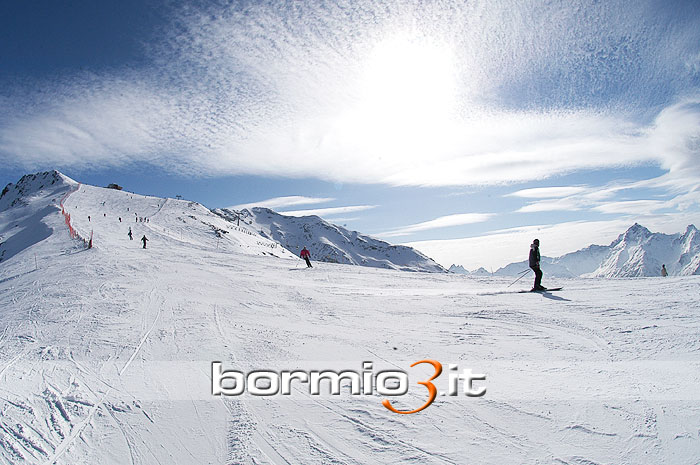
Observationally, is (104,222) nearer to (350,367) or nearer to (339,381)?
(350,367)

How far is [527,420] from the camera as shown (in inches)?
181

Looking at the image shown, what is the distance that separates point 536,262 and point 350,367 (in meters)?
9.85

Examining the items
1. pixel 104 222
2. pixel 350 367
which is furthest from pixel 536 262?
pixel 104 222

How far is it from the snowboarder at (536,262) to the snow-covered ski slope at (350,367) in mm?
1216

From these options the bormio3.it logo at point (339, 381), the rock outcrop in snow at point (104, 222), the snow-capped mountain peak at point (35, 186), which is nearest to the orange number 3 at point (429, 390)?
the bormio3.it logo at point (339, 381)

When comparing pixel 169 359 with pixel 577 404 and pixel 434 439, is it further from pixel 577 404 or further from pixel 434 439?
pixel 577 404

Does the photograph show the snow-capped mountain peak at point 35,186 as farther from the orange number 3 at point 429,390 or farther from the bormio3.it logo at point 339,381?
the orange number 3 at point 429,390

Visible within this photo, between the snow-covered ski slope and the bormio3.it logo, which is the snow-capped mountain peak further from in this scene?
the bormio3.it logo

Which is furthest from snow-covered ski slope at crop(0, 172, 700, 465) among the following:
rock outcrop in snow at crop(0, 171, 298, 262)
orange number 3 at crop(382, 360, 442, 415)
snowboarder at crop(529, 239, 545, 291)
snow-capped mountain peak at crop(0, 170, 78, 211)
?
snow-capped mountain peak at crop(0, 170, 78, 211)

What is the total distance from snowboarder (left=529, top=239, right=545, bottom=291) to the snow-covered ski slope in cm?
122

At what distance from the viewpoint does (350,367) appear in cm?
655

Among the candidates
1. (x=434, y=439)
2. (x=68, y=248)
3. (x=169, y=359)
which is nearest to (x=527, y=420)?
(x=434, y=439)

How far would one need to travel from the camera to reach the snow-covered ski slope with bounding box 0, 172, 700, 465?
4.26 m

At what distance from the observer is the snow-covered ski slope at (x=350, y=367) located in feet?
14.0
